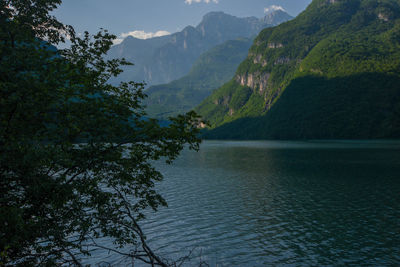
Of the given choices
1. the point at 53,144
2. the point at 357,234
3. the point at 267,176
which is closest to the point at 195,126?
the point at 53,144

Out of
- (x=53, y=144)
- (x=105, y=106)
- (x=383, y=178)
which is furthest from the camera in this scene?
(x=383, y=178)

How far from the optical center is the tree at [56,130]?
30.7 feet

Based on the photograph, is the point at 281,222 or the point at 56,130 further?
the point at 281,222

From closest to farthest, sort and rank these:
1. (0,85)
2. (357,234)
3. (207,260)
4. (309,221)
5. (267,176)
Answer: (0,85) → (207,260) → (357,234) → (309,221) → (267,176)

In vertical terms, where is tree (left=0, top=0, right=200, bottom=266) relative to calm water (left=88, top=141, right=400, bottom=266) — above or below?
above

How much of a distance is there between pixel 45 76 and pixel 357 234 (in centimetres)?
2640

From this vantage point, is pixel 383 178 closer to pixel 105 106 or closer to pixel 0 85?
pixel 105 106

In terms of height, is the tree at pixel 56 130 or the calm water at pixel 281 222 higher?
the tree at pixel 56 130

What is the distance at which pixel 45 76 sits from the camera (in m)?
9.85

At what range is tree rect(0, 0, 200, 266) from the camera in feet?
30.7

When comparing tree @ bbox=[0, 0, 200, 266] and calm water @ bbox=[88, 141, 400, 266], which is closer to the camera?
tree @ bbox=[0, 0, 200, 266]

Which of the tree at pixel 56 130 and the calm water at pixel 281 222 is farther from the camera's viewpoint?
the calm water at pixel 281 222

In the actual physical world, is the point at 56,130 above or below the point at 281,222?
above

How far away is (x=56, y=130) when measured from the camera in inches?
415
